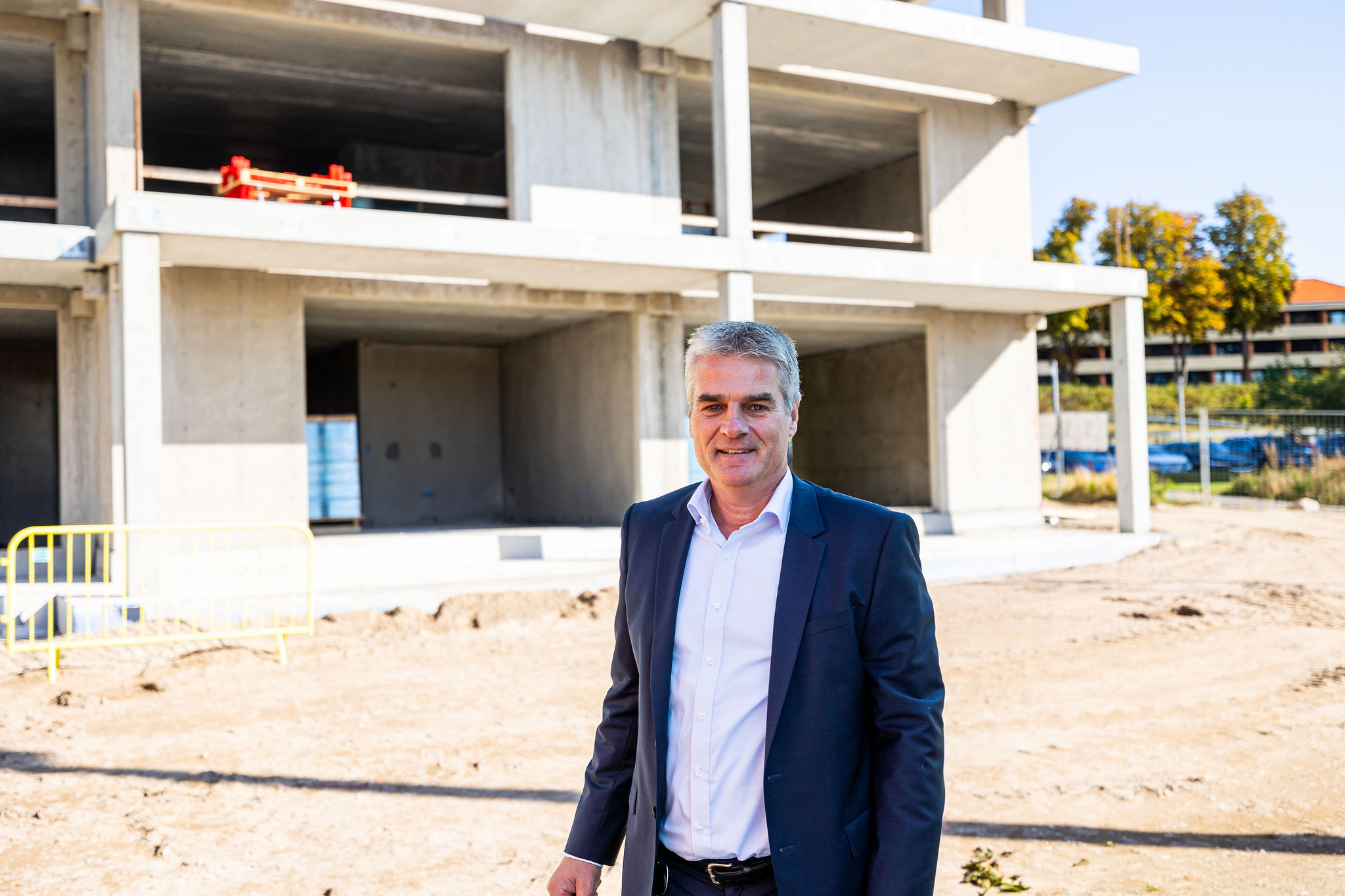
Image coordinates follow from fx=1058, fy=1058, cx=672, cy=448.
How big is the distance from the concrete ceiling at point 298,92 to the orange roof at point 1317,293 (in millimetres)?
70564

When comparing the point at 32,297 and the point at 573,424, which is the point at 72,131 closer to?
the point at 32,297

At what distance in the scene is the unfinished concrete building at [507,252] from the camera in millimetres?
12008

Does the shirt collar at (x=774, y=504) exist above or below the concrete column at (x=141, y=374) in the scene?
below

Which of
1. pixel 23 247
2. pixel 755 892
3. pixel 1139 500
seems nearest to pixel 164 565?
pixel 23 247

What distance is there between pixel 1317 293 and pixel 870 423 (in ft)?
219

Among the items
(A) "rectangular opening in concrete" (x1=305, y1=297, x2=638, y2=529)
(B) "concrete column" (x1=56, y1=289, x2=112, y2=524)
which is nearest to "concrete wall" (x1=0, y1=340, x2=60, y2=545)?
(A) "rectangular opening in concrete" (x1=305, y1=297, x2=638, y2=529)

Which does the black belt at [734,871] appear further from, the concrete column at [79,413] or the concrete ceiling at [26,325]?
the concrete ceiling at [26,325]

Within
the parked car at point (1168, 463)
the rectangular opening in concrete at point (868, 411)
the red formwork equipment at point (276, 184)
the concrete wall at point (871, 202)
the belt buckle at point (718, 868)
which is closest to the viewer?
the belt buckle at point (718, 868)

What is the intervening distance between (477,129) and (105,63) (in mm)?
6618

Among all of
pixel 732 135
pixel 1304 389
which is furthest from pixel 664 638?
pixel 1304 389

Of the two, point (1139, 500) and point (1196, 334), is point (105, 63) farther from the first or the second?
point (1196, 334)

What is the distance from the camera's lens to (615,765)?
8.32 feet

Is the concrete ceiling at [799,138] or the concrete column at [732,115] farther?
the concrete ceiling at [799,138]

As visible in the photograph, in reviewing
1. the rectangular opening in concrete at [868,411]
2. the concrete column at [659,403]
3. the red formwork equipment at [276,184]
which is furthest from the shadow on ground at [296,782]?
the rectangular opening in concrete at [868,411]
